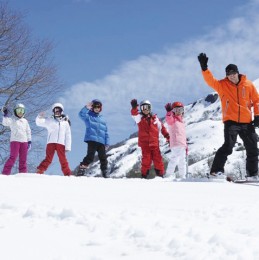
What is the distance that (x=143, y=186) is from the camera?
19.4 ft

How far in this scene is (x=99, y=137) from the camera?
9867mm

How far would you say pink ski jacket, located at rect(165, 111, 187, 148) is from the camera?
9.83 m

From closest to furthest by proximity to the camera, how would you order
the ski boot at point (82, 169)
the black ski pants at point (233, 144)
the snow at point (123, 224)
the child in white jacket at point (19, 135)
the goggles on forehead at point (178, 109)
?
the snow at point (123, 224), the black ski pants at point (233, 144), the ski boot at point (82, 169), the goggles on forehead at point (178, 109), the child in white jacket at point (19, 135)

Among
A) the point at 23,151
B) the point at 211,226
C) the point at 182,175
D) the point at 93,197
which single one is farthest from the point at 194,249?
the point at 23,151

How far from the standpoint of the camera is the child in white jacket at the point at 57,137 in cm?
984

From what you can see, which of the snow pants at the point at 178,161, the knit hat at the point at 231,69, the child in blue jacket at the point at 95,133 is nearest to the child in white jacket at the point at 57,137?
the child in blue jacket at the point at 95,133

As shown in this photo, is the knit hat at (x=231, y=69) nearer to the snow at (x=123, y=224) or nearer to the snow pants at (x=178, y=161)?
the snow pants at (x=178, y=161)

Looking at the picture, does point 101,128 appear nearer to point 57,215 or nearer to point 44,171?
point 44,171

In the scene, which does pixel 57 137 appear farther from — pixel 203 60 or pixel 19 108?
pixel 203 60

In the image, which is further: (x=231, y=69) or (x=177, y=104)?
(x=177, y=104)

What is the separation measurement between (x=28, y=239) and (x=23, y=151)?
299 inches

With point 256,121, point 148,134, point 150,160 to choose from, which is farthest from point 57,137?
point 256,121

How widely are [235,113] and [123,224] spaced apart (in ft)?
15.9

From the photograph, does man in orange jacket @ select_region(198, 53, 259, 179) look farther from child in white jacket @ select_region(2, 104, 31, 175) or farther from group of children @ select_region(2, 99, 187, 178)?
child in white jacket @ select_region(2, 104, 31, 175)
